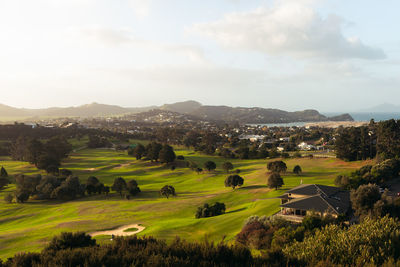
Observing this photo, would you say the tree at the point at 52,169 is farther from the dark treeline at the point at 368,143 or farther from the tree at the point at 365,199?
the dark treeline at the point at 368,143

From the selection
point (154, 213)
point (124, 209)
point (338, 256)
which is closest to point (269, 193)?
point (154, 213)

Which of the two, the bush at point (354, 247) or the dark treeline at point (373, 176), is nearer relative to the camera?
the bush at point (354, 247)

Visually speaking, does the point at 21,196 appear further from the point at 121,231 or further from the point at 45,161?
the point at 121,231

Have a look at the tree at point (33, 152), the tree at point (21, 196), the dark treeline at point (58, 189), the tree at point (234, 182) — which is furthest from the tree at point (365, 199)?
the tree at point (33, 152)

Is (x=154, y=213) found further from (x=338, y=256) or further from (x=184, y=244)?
(x=338, y=256)

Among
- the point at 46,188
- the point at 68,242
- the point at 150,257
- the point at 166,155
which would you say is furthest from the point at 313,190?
the point at 166,155

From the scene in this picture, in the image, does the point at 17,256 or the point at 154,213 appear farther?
the point at 154,213

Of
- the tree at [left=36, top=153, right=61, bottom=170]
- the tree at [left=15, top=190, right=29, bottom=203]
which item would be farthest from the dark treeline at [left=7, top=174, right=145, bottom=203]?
the tree at [left=36, top=153, right=61, bottom=170]
